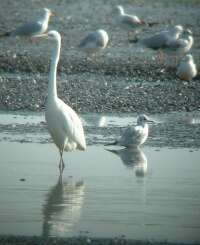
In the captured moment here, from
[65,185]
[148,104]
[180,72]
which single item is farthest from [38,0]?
[65,185]

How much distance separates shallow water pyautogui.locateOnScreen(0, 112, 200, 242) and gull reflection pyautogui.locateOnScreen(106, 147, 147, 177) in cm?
Result: 1

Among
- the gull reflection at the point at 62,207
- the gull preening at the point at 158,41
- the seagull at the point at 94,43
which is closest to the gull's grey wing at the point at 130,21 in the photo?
Result: the gull preening at the point at 158,41

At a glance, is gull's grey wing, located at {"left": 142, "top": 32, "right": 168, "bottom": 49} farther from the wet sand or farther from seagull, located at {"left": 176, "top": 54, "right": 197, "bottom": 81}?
seagull, located at {"left": 176, "top": 54, "right": 197, "bottom": 81}

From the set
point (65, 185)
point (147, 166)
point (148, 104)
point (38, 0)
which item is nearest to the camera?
point (65, 185)

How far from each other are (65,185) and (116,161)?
1.73 m

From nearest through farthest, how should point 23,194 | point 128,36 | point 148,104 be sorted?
point 23,194 < point 148,104 < point 128,36

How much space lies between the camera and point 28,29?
26.5 metres

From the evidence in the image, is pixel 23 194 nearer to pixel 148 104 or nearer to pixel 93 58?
pixel 148 104

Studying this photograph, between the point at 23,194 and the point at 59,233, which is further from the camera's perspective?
the point at 23,194

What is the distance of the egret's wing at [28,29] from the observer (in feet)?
86.0

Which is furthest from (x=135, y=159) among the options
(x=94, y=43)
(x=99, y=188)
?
(x=94, y=43)

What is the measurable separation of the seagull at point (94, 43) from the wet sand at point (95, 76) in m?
0.26

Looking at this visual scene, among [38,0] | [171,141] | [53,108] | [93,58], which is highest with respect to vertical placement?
[53,108]

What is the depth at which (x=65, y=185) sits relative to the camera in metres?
11.5
